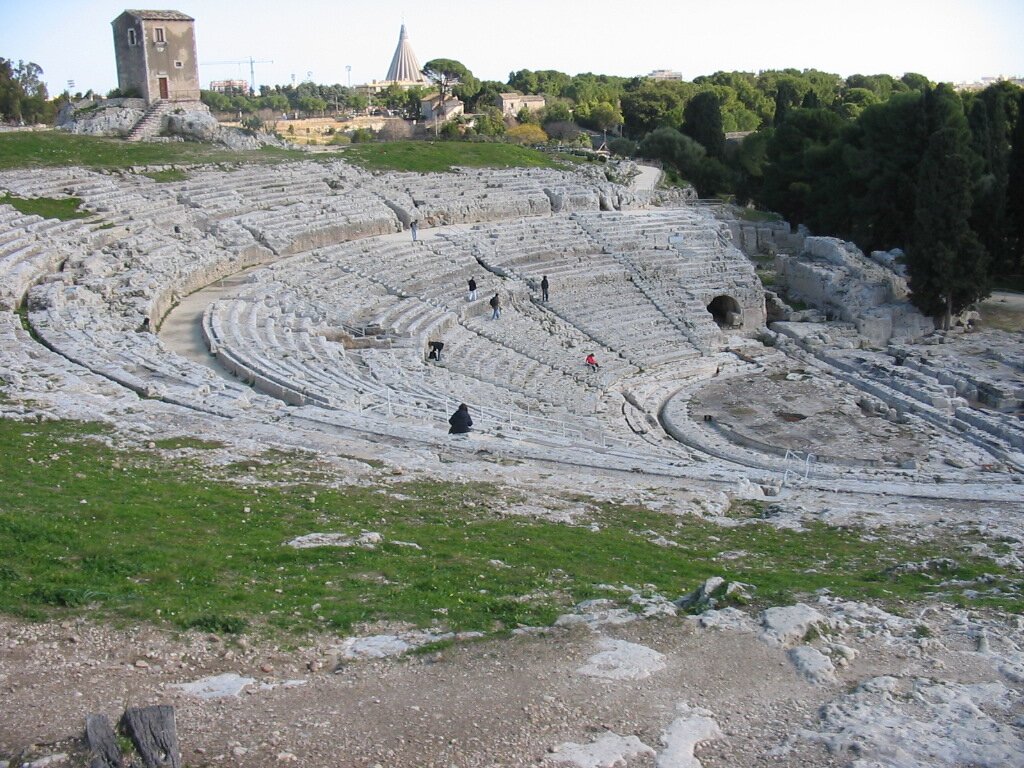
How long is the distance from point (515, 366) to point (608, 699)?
58.6 ft

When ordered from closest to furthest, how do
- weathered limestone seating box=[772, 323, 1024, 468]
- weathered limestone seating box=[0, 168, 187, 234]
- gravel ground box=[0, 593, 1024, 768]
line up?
gravel ground box=[0, 593, 1024, 768] → weathered limestone seating box=[772, 323, 1024, 468] → weathered limestone seating box=[0, 168, 187, 234]

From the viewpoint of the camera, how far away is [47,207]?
26.7 metres

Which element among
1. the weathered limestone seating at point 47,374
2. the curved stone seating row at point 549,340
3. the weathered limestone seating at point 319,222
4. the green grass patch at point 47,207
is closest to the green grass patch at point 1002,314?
the curved stone seating row at point 549,340

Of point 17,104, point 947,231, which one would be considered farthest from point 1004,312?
point 17,104

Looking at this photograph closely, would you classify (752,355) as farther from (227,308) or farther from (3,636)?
(3,636)

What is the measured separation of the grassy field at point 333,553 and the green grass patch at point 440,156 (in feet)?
88.1

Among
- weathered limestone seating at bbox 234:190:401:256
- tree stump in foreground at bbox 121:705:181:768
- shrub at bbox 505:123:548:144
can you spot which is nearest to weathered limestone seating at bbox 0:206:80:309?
weathered limestone seating at bbox 234:190:401:256

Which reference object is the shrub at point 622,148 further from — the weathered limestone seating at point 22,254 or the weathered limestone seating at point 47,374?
the weathered limestone seating at point 47,374

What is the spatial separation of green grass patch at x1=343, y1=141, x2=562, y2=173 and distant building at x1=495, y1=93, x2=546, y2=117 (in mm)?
34000

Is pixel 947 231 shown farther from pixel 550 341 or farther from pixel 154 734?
pixel 154 734

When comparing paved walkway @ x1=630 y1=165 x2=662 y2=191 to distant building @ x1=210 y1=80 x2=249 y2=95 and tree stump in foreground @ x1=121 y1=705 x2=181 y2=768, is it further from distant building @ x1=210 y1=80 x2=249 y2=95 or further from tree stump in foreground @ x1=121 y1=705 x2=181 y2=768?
distant building @ x1=210 y1=80 x2=249 y2=95

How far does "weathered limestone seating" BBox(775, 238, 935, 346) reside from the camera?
1204 inches

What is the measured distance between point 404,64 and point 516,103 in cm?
6488

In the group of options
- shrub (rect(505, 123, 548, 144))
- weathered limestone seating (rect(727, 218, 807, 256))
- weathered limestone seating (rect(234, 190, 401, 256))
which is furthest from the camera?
shrub (rect(505, 123, 548, 144))
